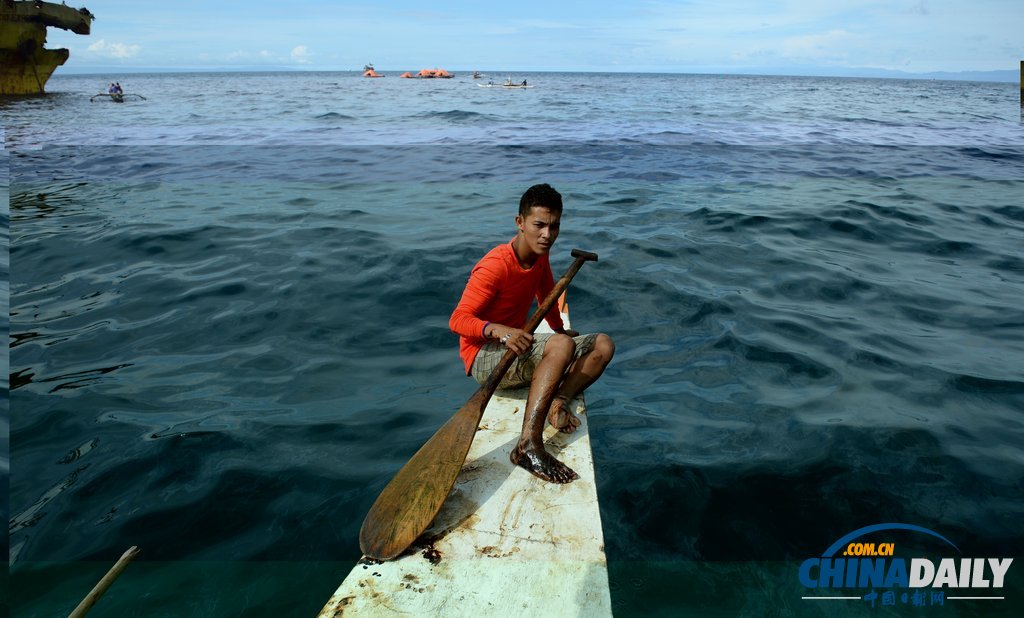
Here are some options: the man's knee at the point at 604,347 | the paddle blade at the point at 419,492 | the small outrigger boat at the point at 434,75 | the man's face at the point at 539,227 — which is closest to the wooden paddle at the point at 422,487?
the paddle blade at the point at 419,492

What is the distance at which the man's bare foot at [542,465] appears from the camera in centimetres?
312

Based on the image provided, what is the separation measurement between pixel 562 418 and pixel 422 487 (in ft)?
3.26

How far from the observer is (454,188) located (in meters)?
→ 11.8

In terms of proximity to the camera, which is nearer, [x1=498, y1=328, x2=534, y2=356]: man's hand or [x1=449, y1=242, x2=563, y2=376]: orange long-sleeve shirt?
[x1=498, y1=328, x2=534, y2=356]: man's hand

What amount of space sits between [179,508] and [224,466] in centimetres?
39

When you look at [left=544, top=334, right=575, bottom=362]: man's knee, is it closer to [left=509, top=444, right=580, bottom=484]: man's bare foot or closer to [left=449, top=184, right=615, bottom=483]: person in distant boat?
[left=449, top=184, right=615, bottom=483]: person in distant boat

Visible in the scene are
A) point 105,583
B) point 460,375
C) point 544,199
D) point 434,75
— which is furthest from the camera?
point 434,75

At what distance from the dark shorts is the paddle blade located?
14.6 inches

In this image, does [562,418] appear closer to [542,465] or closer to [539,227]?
[542,465]

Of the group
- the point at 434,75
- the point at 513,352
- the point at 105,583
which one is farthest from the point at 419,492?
the point at 434,75

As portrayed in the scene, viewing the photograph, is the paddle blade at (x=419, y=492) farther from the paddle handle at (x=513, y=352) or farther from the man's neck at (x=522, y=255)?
the man's neck at (x=522, y=255)

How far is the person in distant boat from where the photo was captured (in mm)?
3254

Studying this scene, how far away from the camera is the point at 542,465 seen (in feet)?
10.4

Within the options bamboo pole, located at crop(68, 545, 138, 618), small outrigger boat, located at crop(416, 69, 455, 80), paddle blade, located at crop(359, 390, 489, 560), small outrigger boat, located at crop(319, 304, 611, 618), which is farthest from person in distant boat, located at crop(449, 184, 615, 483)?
small outrigger boat, located at crop(416, 69, 455, 80)
